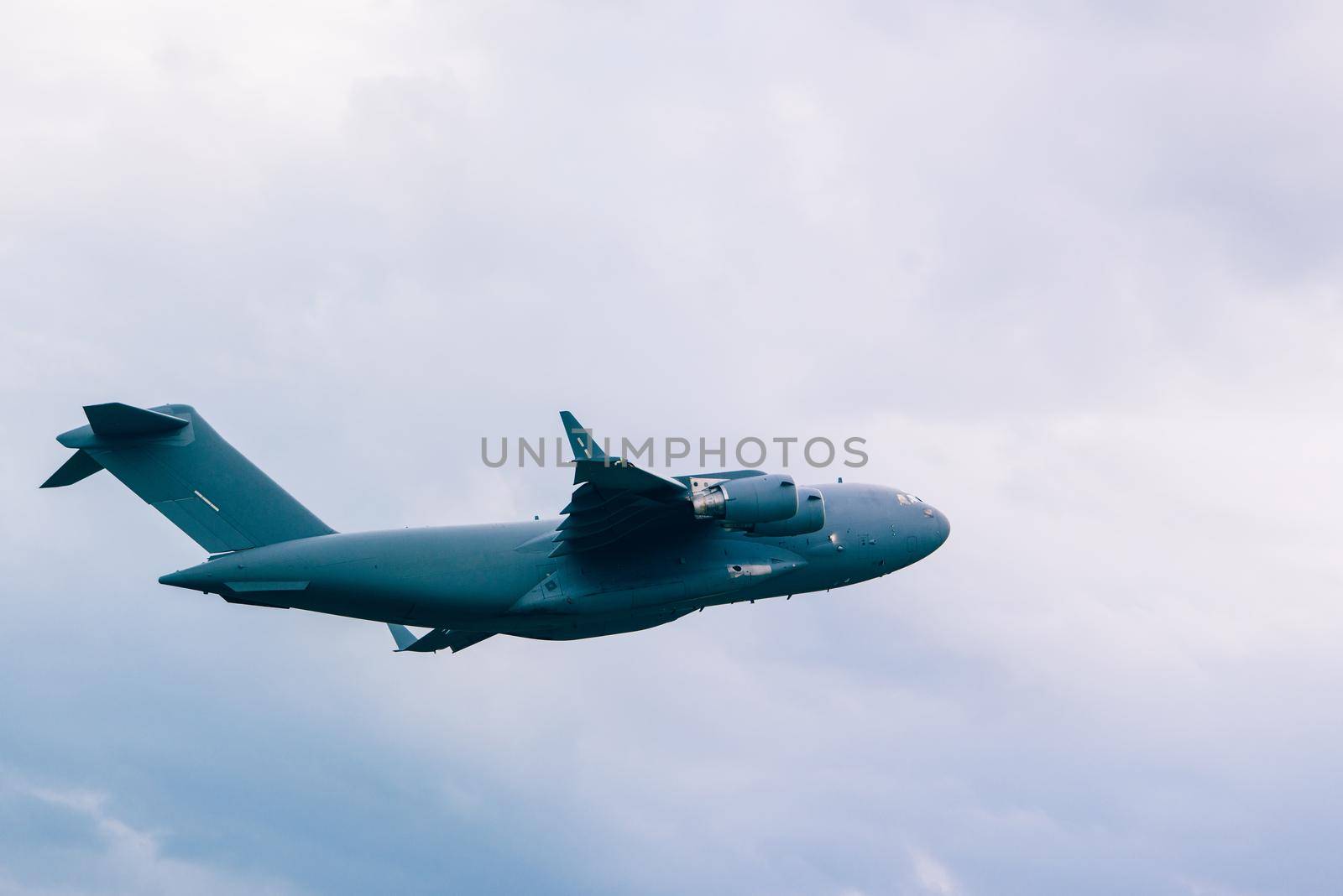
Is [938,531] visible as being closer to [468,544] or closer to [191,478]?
[468,544]

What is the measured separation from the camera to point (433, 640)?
1350 inches

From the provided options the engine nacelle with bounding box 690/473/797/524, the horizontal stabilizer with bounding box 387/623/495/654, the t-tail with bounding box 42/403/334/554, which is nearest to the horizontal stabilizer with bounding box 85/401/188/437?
the t-tail with bounding box 42/403/334/554

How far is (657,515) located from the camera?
2880 cm

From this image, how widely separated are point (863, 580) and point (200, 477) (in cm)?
1375

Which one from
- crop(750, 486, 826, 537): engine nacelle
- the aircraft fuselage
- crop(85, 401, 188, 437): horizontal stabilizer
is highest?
crop(85, 401, 188, 437): horizontal stabilizer

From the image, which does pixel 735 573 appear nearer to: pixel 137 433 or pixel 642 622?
pixel 642 622

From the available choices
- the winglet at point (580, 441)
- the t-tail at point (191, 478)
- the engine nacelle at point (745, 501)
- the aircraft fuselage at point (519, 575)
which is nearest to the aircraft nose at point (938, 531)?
the aircraft fuselage at point (519, 575)

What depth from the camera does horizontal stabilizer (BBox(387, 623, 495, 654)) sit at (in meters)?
33.8

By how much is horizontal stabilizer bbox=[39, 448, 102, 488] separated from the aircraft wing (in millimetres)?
8927

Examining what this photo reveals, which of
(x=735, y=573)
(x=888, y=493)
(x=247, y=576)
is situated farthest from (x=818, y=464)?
(x=247, y=576)

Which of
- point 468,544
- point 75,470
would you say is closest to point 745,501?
point 468,544

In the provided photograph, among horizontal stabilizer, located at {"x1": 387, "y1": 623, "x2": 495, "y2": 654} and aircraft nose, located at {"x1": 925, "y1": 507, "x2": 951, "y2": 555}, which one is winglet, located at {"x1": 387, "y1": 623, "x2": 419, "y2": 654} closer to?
horizontal stabilizer, located at {"x1": 387, "y1": 623, "x2": 495, "y2": 654}

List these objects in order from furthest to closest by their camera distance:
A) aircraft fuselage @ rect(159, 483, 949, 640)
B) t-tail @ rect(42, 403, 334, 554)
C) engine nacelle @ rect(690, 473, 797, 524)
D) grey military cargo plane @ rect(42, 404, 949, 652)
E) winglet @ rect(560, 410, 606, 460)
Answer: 1. t-tail @ rect(42, 403, 334, 554)
2. aircraft fuselage @ rect(159, 483, 949, 640)
3. grey military cargo plane @ rect(42, 404, 949, 652)
4. engine nacelle @ rect(690, 473, 797, 524)
5. winglet @ rect(560, 410, 606, 460)

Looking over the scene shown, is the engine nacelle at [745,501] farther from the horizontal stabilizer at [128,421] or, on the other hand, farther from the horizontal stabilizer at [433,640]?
the horizontal stabilizer at [128,421]
